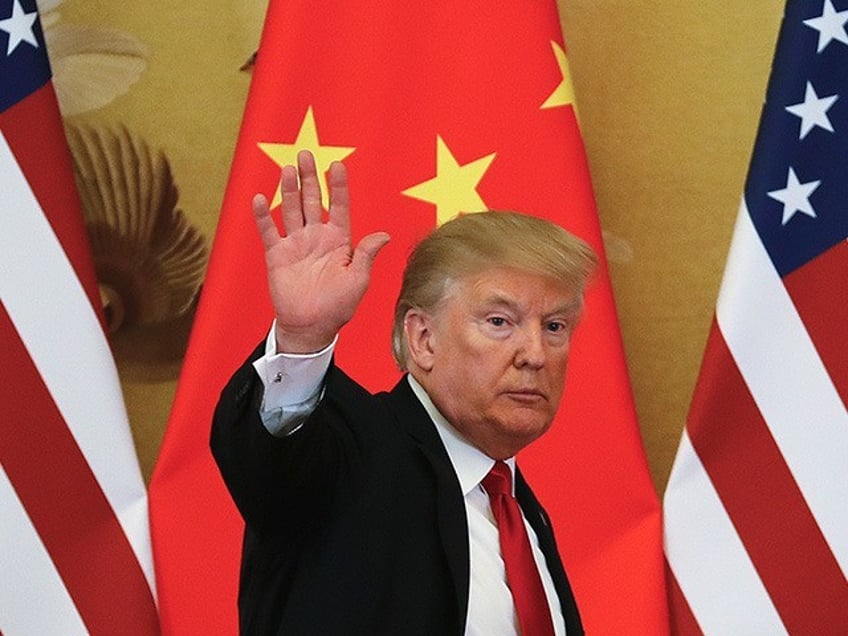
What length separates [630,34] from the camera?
295 centimetres

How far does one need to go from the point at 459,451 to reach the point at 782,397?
980 millimetres

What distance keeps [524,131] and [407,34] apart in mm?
275

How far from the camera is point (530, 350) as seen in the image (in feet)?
5.81

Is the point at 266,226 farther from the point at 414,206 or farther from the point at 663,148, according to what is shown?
the point at 663,148

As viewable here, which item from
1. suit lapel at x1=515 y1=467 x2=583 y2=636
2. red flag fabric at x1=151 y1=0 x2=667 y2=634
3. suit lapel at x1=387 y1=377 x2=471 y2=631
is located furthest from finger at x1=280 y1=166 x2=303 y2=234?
red flag fabric at x1=151 y1=0 x2=667 y2=634

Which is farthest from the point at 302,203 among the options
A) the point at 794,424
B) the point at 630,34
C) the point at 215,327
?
the point at 630,34

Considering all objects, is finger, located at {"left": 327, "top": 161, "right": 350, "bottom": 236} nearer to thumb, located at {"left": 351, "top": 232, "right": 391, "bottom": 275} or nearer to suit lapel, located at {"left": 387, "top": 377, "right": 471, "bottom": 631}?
thumb, located at {"left": 351, "top": 232, "right": 391, "bottom": 275}

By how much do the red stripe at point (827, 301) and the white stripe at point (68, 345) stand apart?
3.83ft

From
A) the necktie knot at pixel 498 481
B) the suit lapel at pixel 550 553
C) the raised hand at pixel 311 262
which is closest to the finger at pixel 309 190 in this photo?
the raised hand at pixel 311 262

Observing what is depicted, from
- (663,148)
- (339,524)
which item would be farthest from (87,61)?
(339,524)

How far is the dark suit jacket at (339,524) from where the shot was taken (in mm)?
1466

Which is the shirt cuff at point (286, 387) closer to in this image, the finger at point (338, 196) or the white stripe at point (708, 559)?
the finger at point (338, 196)

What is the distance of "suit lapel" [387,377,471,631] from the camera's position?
5.18 feet

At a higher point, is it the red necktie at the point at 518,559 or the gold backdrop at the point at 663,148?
the gold backdrop at the point at 663,148
